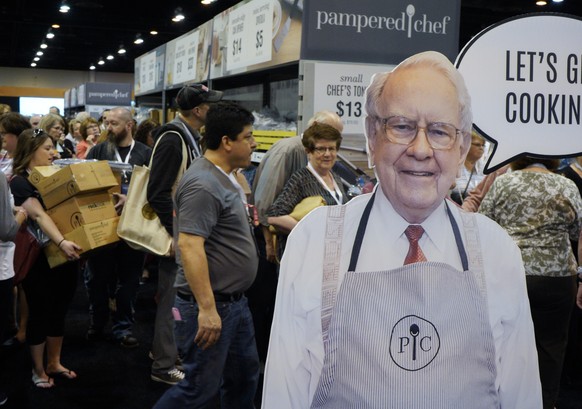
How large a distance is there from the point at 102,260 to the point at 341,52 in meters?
2.17

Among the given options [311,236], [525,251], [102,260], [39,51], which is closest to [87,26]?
[39,51]

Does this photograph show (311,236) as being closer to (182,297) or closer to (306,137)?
(182,297)

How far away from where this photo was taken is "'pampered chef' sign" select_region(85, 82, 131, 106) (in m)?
16.8

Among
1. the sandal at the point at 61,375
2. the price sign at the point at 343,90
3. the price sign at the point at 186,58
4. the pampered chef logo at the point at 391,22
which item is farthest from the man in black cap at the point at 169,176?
the price sign at the point at 186,58

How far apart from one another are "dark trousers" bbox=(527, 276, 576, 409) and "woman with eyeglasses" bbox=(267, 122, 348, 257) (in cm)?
110

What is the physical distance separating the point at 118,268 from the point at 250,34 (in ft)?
6.76

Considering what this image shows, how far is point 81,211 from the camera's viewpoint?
12.5ft

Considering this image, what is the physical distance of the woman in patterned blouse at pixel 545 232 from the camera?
3215mm

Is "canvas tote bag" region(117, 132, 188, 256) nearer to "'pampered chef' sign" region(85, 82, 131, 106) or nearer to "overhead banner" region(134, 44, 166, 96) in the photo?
"overhead banner" region(134, 44, 166, 96)

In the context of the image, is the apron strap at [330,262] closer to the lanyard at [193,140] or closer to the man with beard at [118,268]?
the lanyard at [193,140]

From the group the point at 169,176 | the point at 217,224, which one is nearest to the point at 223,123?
the point at 217,224

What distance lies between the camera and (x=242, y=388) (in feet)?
9.38

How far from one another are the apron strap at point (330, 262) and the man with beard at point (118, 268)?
3689 millimetres

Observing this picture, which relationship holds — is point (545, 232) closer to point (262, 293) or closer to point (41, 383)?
point (262, 293)
